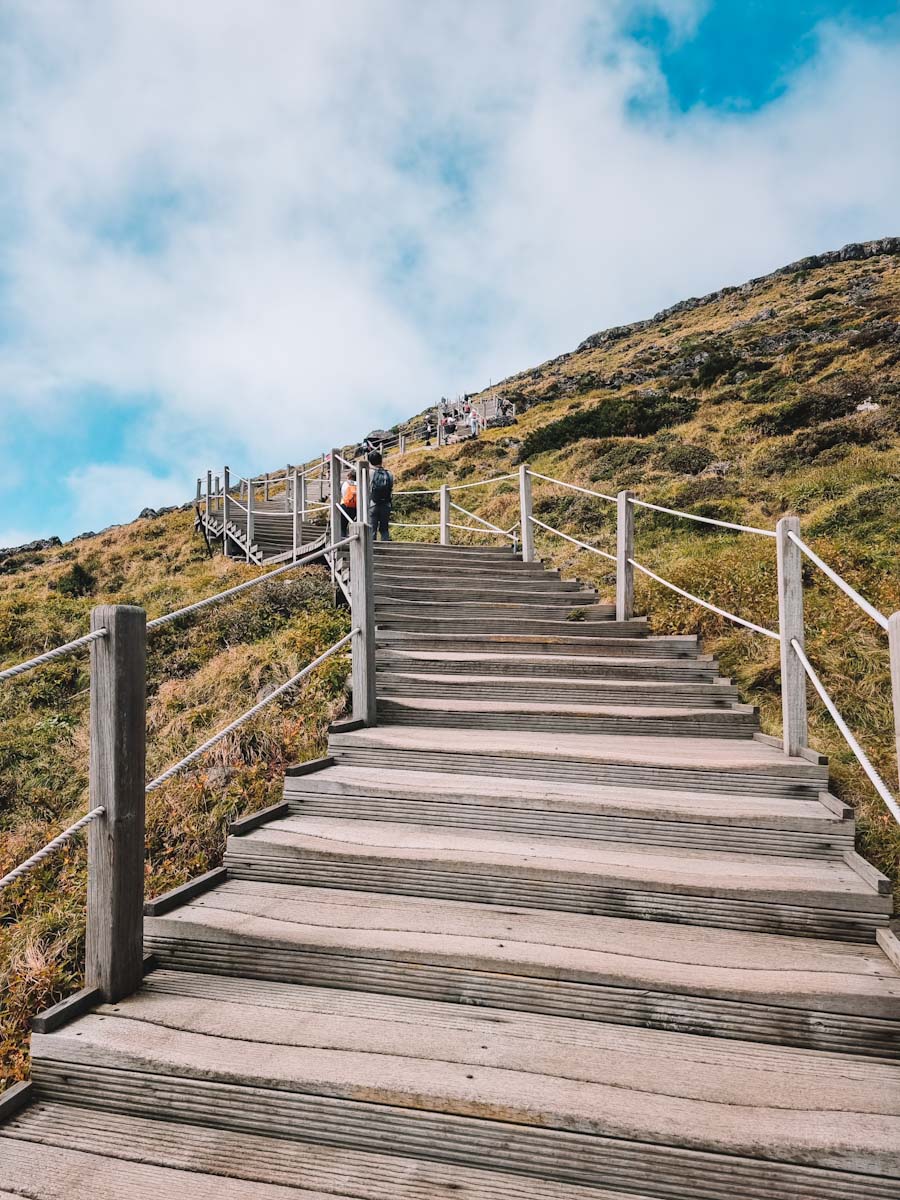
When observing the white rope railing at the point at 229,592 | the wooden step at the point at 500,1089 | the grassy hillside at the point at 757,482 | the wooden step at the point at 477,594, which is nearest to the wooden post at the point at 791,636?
the grassy hillside at the point at 757,482

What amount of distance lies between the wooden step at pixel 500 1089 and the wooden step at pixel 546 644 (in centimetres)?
368

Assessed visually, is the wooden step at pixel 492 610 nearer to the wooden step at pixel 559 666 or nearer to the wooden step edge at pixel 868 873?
the wooden step at pixel 559 666

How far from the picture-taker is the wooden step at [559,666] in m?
5.09

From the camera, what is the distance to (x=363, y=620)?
4242 millimetres

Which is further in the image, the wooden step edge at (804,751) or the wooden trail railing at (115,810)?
the wooden step edge at (804,751)

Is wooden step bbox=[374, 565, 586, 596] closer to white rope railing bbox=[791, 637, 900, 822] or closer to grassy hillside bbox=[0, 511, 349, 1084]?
grassy hillside bbox=[0, 511, 349, 1084]

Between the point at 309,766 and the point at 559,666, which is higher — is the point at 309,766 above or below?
below

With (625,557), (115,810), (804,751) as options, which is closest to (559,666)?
(625,557)

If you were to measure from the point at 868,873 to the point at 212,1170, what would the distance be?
216 cm

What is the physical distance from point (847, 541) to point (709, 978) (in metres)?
6.43

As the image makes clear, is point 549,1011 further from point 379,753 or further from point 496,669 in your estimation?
point 496,669

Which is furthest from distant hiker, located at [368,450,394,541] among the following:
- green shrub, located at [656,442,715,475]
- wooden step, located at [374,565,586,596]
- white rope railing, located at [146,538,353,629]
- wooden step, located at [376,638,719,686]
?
green shrub, located at [656,442,715,475]

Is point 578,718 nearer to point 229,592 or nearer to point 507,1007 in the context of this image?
point 229,592

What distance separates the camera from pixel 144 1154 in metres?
1.72
